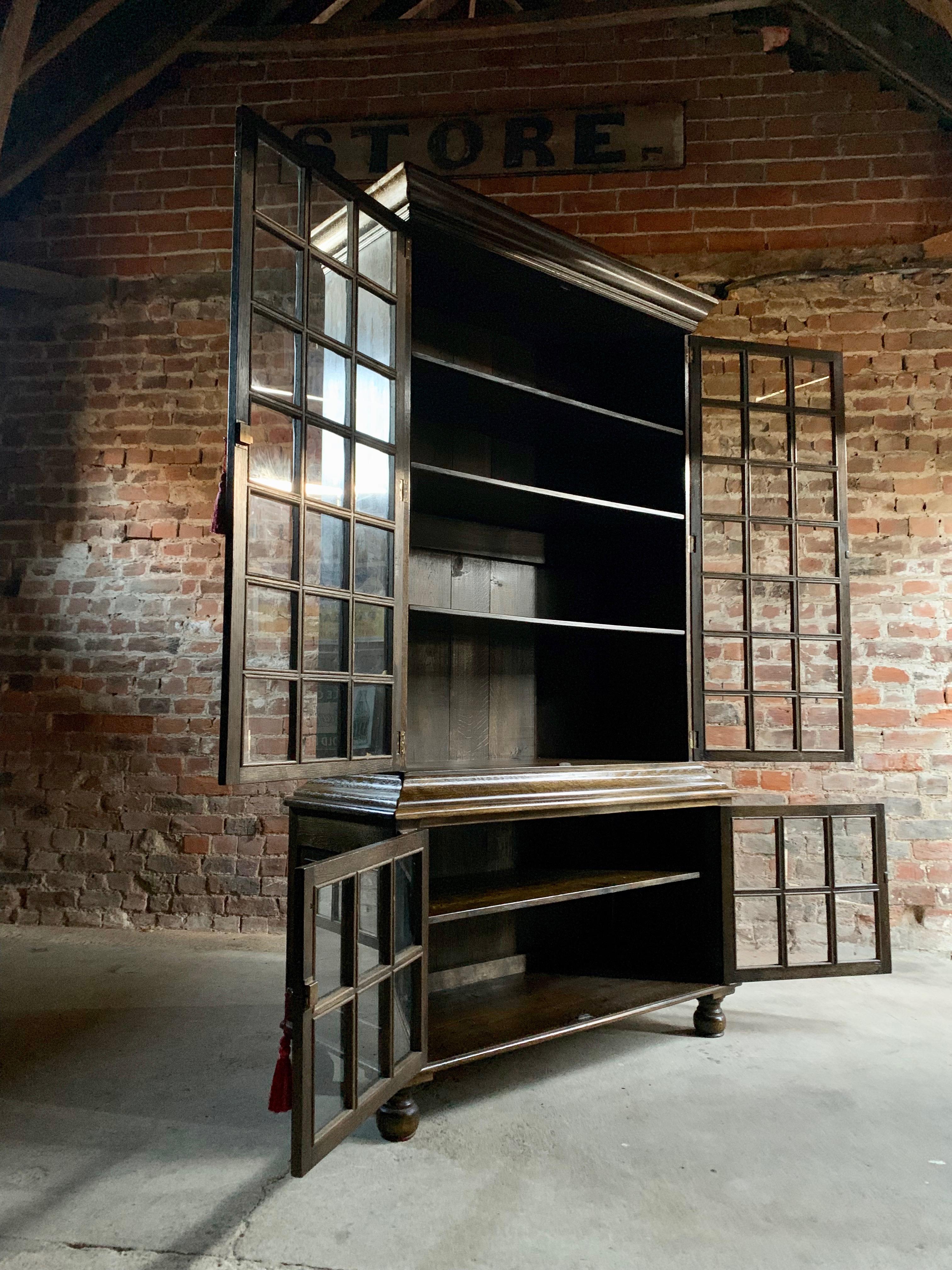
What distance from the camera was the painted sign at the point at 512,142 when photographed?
3.88 metres

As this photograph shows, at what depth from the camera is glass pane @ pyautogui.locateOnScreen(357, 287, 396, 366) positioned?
231cm

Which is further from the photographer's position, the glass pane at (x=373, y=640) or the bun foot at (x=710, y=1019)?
the bun foot at (x=710, y=1019)

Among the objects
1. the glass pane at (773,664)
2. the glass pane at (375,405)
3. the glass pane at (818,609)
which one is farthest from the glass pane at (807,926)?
the glass pane at (375,405)

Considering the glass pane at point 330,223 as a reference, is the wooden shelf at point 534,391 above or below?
below

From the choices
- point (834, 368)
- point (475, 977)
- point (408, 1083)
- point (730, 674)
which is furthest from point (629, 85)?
point (408, 1083)

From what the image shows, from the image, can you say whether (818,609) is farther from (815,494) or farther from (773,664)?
(815,494)

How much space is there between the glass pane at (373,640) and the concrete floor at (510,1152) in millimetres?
1160

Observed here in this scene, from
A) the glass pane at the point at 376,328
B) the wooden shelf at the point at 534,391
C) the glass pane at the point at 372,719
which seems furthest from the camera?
the wooden shelf at the point at 534,391

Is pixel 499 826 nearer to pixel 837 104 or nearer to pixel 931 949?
pixel 931 949

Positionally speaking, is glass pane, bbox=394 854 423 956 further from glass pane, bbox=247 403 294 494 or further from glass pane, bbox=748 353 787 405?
glass pane, bbox=748 353 787 405

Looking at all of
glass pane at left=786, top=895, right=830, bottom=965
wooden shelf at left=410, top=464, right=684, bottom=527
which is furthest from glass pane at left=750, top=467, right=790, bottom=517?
glass pane at left=786, top=895, right=830, bottom=965

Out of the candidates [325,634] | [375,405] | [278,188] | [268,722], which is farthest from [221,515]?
[278,188]

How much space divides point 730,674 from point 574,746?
1.00 meters

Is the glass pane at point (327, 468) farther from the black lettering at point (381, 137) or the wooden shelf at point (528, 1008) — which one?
the black lettering at point (381, 137)
